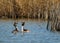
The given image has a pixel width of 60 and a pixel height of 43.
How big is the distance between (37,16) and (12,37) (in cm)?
1087

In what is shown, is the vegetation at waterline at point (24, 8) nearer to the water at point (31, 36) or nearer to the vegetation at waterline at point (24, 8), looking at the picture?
the vegetation at waterline at point (24, 8)

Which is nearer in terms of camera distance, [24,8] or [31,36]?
[31,36]

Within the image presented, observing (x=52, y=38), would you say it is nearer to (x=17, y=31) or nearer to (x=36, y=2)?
(x=17, y=31)

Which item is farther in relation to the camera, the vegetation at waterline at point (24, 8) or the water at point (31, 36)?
the vegetation at waterline at point (24, 8)

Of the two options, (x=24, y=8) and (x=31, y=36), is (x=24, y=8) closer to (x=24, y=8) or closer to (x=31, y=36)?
(x=24, y=8)

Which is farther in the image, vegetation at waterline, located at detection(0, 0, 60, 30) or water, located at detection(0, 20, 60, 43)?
vegetation at waterline, located at detection(0, 0, 60, 30)

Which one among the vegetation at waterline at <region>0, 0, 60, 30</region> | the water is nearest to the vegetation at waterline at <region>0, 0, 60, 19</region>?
the vegetation at waterline at <region>0, 0, 60, 30</region>

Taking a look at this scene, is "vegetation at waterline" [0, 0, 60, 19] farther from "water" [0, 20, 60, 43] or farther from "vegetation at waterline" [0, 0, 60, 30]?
"water" [0, 20, 60, 43]

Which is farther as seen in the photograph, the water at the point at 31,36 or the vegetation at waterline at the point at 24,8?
the vegetation at waterline at the point at 24,8

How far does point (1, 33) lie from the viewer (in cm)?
2300

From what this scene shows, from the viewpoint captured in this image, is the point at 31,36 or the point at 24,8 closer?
the point at 31,36

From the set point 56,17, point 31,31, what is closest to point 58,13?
point 56,17

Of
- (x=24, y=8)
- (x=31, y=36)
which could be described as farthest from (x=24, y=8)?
(x=31, y=36)

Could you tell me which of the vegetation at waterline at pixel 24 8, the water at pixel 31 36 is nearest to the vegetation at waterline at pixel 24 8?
the vegetation at waterline at pixel 24 8
